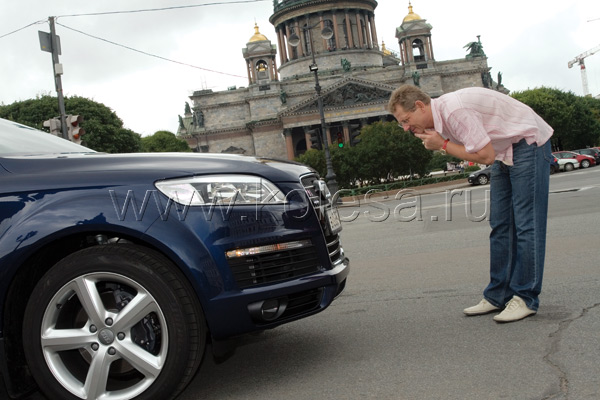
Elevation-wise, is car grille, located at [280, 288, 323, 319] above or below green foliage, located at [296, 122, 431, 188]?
below

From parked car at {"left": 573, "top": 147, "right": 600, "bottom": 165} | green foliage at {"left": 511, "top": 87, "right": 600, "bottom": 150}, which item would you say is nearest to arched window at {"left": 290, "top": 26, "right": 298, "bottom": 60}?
green foliage at {"left": 511, "top": 87, "right": 600, "bottom": 150}

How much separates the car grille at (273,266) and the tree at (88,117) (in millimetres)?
44722

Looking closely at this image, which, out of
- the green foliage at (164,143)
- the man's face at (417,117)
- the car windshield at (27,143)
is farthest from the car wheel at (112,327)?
the green foliage at (164,143)

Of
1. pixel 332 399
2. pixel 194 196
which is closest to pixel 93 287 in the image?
pixel 194 196

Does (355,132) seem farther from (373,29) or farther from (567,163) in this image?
(373,29)

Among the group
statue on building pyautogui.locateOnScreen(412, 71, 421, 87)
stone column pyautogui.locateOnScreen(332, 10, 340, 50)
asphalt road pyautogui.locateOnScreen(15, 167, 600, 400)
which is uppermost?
stone column pyautogui.locateOnScreen(332, 10, 340, 50)

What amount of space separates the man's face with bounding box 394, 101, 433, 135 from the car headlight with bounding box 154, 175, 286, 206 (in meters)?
1.29

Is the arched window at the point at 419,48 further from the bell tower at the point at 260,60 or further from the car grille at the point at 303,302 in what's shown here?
the car grille at the point at 303,302

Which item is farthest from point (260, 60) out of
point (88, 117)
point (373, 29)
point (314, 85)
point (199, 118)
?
point (88, 117)

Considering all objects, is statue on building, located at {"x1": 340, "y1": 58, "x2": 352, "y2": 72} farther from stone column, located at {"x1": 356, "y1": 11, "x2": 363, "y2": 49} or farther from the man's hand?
the man's hand

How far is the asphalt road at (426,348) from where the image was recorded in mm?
3018

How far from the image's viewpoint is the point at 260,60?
84.2 metres

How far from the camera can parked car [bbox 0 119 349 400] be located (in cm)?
293

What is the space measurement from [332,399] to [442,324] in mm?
1363
